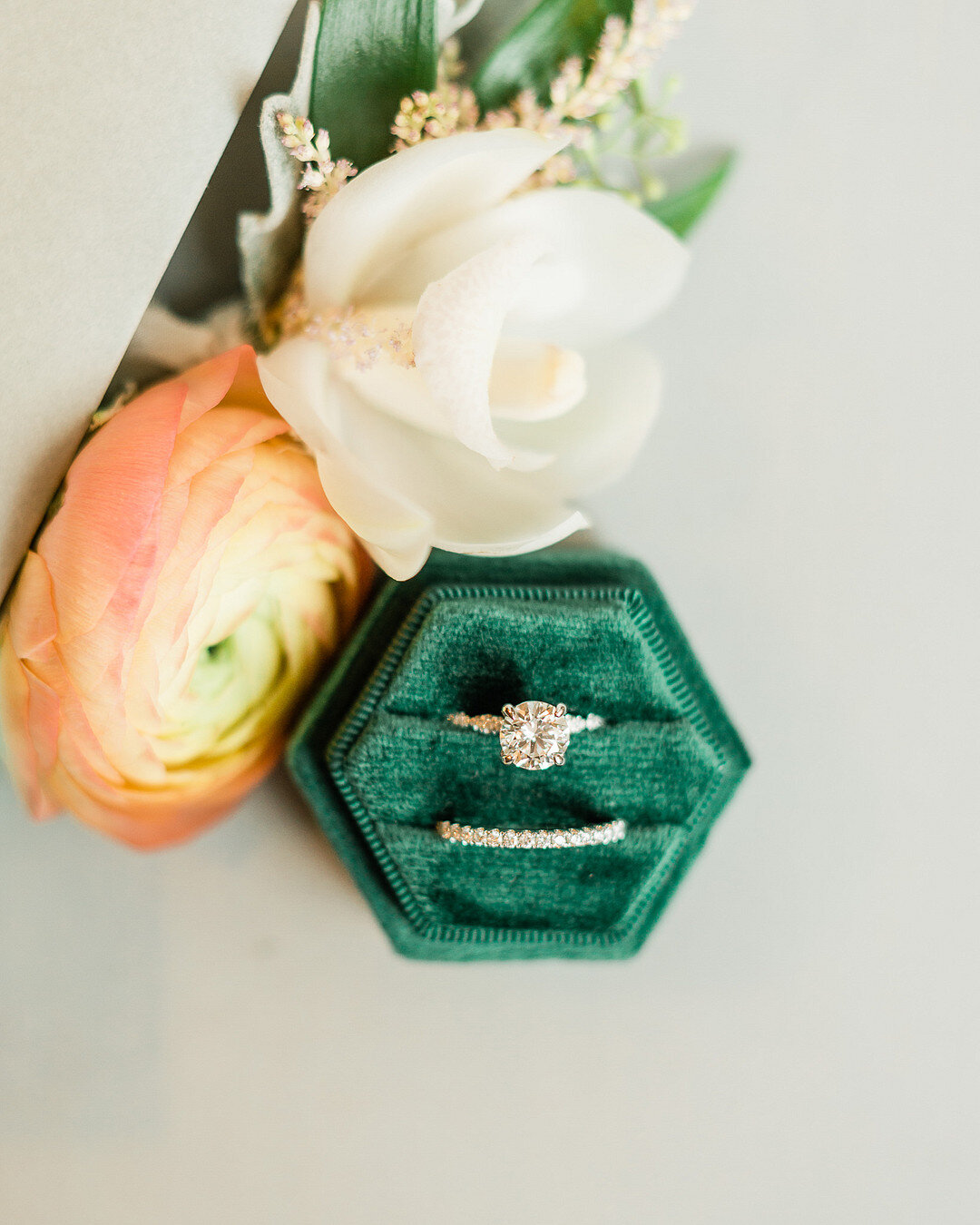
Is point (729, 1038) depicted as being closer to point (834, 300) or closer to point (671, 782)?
point (671, 782)

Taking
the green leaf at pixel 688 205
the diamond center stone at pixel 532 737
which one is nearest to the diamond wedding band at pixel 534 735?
the diamond center stone at pixel 532 737

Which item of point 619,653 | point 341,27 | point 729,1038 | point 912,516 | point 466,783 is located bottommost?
point 729,1038

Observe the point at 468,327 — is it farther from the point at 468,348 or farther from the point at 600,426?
the point at 600,426

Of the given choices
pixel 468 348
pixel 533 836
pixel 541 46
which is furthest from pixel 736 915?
pixel 541 46

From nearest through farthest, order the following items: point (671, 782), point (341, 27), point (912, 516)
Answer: point (341, 27) < point (671, 782) < point (912, 516)

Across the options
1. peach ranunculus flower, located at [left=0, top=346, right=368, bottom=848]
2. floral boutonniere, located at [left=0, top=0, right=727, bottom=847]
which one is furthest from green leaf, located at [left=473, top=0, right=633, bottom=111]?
peach ranunculus flower, located at [left=0, top=346, right=368, bottom=848]

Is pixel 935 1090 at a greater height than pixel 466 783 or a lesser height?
lesser

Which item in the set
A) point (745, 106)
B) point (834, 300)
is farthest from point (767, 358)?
point (745, 106)
